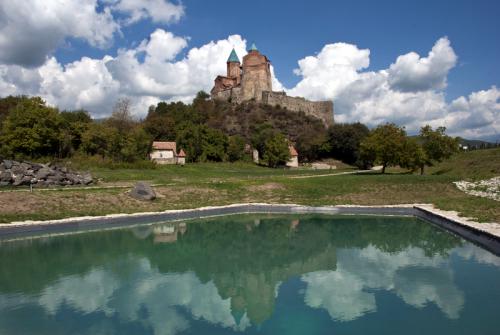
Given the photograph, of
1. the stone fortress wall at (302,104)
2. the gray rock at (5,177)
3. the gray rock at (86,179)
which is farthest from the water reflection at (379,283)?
the stone fortress wall at (302,104)

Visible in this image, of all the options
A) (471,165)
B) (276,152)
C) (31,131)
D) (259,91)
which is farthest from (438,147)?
(259,91)

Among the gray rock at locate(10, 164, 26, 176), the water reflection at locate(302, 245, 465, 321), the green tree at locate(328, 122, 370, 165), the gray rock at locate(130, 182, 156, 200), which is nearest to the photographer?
the water reflection at locate(302, 245, 465, 321)

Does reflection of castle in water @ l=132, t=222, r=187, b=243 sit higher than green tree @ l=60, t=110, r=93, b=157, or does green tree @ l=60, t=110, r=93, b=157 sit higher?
green tree @ l=60, t=110, r=93, b=157

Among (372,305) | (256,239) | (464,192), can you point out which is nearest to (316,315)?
(372,305)

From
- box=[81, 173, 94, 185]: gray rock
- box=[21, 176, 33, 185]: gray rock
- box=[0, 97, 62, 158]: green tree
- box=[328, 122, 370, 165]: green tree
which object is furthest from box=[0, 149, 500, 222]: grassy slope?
box=[328, 122, 370, 165]: green tree

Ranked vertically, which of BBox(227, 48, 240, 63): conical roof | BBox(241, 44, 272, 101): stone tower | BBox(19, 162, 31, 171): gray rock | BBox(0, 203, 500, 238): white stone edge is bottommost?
BBox(0, 203, 500, 238): white stone edge

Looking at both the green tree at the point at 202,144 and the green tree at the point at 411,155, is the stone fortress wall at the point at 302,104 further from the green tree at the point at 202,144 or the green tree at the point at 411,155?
the green tree at the point at 411,155

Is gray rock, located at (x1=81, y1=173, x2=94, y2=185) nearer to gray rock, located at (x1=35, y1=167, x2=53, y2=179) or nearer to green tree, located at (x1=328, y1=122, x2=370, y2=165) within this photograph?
gray rock, located at (x1=35, y1=167, x2=53, y2=179)

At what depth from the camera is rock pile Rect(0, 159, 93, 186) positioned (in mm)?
25219

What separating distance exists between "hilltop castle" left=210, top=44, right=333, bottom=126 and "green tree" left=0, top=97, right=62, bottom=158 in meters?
51.2

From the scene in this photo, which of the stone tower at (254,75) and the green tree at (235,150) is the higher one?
the stone tower at (254,75)

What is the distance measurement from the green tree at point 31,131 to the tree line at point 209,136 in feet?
0.33

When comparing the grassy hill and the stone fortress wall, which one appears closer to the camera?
the grassy hill

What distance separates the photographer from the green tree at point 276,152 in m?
64.3
